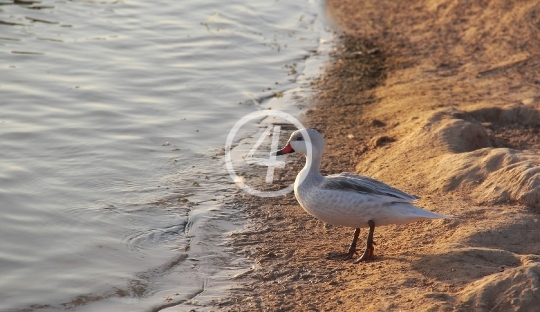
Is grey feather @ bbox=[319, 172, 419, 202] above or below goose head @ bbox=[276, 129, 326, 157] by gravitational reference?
below

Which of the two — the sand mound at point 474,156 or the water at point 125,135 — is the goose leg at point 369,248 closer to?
the water at point 125,135

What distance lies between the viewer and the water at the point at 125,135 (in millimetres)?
6363

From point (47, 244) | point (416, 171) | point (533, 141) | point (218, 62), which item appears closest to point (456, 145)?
point (416, 171)

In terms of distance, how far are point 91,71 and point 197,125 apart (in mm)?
2381

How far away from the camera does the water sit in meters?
6.36

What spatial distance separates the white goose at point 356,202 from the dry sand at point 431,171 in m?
0.30

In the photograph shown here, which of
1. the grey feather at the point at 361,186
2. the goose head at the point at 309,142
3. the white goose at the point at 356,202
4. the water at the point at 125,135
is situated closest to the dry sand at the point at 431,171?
the white goose at the point at 356,202

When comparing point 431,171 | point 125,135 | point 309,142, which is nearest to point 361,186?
point 309,142

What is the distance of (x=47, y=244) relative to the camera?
6.75 meters

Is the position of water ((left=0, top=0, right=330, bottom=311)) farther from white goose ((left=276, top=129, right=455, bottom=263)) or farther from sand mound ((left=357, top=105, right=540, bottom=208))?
sand mound ((left=357, top=105, right=540, bottom=208))

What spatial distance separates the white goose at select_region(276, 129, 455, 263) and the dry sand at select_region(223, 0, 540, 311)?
0.30 m

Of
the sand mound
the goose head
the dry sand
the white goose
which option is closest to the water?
the dry sand

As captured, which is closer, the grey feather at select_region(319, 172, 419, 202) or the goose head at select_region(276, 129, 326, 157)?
the grey feather at select_region(319, 172, 419, 202)

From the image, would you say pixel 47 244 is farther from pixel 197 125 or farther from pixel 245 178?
pixel 197 125
